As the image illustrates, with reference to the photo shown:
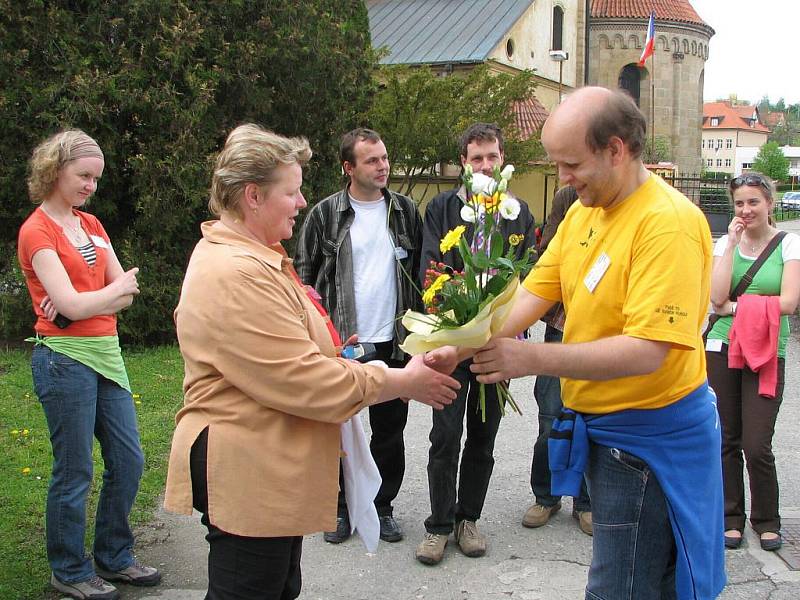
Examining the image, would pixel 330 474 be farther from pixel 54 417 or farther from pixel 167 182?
pixel 167 182

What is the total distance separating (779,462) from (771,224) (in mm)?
2164

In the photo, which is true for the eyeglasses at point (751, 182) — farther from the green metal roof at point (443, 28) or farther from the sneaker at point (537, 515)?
the green metal roof at point (443, 28)

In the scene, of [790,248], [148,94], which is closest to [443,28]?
[148,94]

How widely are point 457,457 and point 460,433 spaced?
13cm

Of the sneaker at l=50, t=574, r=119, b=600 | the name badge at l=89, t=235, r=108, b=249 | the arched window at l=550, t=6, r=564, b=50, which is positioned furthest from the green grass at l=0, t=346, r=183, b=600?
the arched window at l=550, t=6, r=564, b=50

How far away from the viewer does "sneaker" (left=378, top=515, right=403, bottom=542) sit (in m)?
4.71

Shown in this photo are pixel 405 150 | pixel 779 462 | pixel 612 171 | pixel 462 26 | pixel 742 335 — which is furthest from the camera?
pixel 462 26

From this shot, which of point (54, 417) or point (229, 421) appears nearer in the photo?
point (229, 421)

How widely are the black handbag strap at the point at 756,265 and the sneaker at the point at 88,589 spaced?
148 inches

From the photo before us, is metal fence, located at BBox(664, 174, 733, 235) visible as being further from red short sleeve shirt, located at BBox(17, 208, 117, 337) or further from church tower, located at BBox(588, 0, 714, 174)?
red short sleeve shirt, located at BBox(17, 208, 117, 337)

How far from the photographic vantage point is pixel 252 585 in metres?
2.60

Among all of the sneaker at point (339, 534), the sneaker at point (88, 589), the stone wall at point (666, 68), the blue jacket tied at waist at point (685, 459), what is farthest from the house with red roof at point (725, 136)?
the blue jacket tied at waist at point (685, 459)

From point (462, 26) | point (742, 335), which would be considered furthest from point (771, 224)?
point (462, 26)

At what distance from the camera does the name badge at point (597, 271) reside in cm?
252
